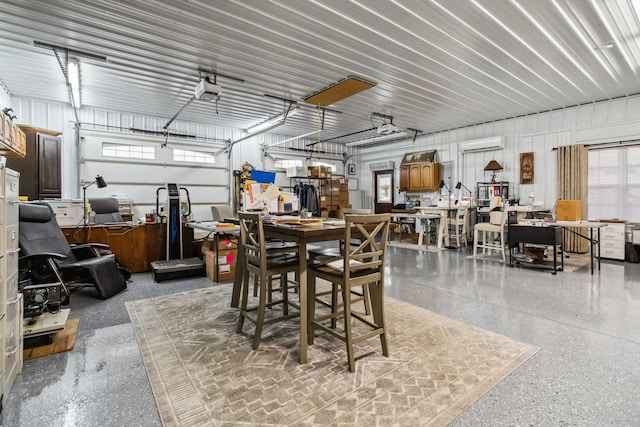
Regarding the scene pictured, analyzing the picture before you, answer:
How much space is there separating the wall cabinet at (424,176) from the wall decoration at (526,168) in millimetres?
2117

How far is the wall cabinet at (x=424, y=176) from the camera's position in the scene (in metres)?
8.87

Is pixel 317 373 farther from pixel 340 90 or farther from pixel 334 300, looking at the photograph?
pixel 340 90

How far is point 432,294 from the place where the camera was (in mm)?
3811

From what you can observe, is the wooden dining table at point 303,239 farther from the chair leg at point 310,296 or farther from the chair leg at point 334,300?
the chair leg at point 334,300

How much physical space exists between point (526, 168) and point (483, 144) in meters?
1.11

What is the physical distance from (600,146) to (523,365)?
6.34 meters

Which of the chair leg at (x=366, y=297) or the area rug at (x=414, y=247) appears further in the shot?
the area rug at (x=414, y=247)

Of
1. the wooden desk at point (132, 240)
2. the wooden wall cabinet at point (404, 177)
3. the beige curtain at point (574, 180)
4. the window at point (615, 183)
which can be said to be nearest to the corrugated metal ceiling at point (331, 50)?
the beige curtain at point (574, 180)

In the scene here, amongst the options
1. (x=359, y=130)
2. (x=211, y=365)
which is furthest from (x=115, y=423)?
(x=359, y=130)

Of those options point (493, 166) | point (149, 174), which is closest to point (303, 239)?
point (149, 174)

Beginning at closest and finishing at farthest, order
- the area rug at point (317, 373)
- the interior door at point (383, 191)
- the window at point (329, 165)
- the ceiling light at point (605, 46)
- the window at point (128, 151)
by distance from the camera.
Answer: the area rug at point (317, 373)
the ceiling light at point (605, 46)
the window at point (128, 151)
the window at point (329, 165)
the interior door at point (383, 191)

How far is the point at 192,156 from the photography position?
789 cm

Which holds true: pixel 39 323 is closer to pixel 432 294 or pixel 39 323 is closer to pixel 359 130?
pixel 432 294

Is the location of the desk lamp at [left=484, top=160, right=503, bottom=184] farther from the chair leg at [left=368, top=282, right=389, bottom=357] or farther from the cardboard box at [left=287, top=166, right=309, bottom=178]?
the chair leg at [left=368, top=282, right=389, bottom=357]
